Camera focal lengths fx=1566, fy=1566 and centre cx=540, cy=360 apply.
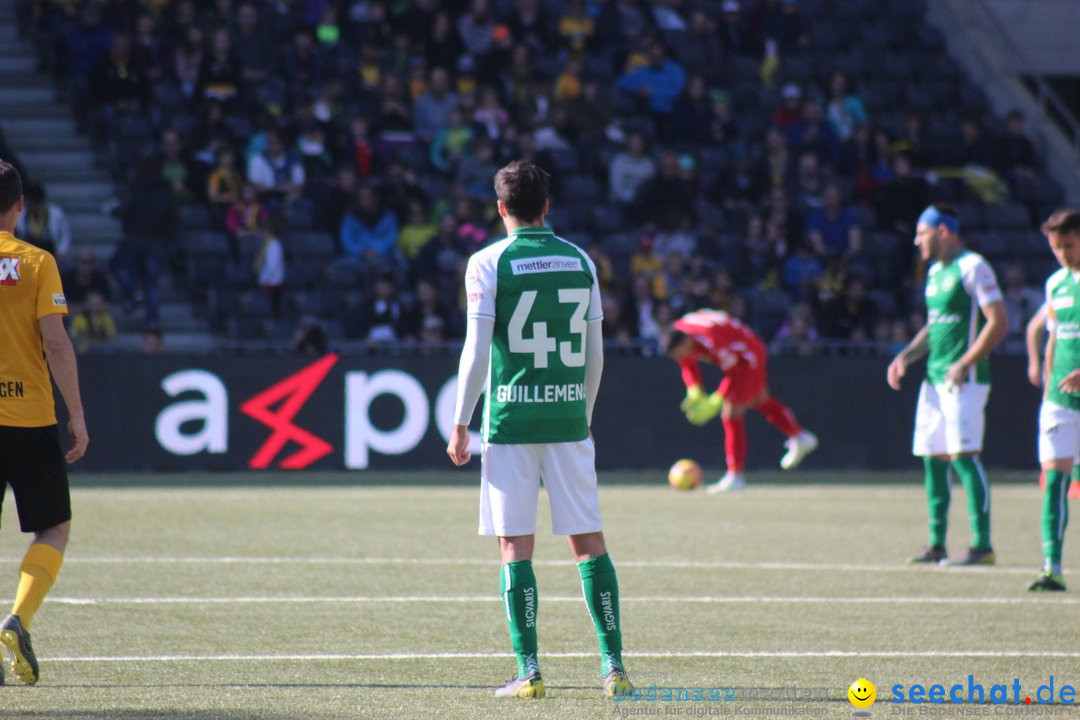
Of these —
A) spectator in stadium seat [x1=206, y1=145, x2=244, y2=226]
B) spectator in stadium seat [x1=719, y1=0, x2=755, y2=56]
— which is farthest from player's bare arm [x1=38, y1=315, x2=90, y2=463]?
spectator in stadium seat [x1=719, y1=0, x2=755, y2=56]

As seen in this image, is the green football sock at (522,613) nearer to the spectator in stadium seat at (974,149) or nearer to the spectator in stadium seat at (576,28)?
the spectator in stadium seat at (576,28)

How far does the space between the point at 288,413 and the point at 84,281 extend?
10.4 ft

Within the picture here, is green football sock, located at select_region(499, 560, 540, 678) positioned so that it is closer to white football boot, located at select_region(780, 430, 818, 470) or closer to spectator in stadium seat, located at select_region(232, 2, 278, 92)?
white football boot, located at select_region(780, 430, 818, 470)

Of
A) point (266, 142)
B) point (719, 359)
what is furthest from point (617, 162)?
point (719, 359)

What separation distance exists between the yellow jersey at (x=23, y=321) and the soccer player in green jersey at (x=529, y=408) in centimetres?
181

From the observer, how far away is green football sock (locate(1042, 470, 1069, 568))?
393 inches

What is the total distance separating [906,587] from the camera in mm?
10070


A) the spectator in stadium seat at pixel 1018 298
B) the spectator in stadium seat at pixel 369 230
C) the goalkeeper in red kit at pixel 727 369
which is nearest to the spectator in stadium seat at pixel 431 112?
the spectator in stadium seat at pixel 369 230

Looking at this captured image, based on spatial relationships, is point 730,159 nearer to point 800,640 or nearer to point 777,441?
point 777,441

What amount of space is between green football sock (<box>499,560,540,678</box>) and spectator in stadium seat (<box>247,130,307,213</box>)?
50.1ft

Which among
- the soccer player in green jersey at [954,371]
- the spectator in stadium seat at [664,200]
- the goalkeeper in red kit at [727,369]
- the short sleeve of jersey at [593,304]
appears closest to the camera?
the short sleeve of jersey at [593,304]

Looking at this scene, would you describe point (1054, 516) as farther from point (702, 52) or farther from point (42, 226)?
point (702, 52)

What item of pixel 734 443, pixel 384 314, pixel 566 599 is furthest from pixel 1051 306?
pixel 384 314

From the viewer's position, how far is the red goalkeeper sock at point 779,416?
17.8 meters
